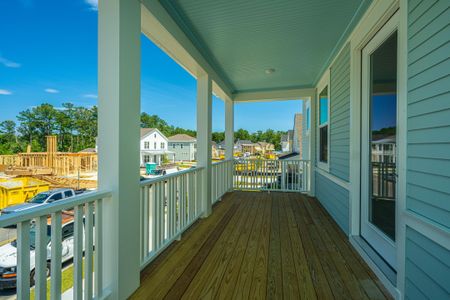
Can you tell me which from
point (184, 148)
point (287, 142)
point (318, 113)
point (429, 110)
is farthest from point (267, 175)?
point (287, 142)

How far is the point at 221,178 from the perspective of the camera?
4.85 m

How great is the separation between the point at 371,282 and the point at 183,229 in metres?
2.07

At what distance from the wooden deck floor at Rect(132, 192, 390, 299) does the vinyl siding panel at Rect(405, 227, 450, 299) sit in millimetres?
367

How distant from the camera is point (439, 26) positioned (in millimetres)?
1214

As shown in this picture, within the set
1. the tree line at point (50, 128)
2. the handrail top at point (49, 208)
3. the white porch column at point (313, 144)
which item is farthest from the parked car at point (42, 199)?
the white porch column at point (313, 144)

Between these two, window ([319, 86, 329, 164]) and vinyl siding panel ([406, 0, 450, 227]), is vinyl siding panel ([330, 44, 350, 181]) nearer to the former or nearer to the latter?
window ([319, 86, 329, 164])

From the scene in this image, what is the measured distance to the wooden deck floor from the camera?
1.71m

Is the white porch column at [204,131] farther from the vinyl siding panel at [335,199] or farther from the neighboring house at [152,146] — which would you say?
the vinyl siding panel at [335,199]

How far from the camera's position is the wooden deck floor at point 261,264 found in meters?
1.71

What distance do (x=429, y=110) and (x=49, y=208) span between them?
227 centimetres

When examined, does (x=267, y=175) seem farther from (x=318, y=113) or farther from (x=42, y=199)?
(x=42, y=199)

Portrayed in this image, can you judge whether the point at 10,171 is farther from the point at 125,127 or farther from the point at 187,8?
the point at 187,8

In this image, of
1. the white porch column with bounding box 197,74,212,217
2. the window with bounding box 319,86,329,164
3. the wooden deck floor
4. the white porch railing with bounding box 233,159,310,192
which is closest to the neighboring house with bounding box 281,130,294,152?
the white porch railing with bounding box 233,159,310,192

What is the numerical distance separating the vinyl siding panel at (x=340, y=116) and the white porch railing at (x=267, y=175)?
2114mm
